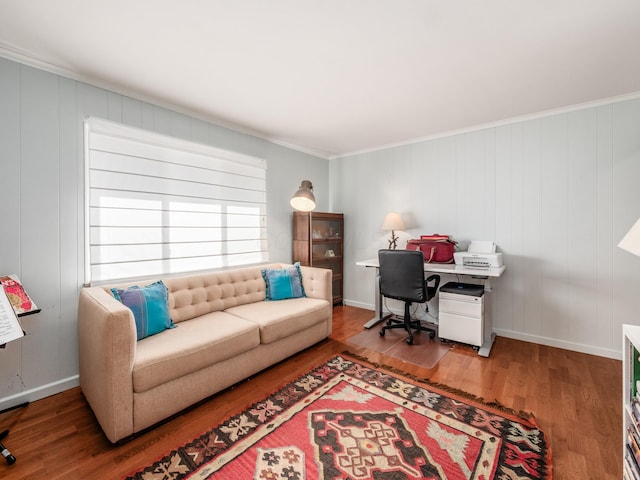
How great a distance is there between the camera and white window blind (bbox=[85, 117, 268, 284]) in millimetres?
2406

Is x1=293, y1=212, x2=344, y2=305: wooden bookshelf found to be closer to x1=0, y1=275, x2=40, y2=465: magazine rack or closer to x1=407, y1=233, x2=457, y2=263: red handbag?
x1=407, y1=233, x2=457, y2=263: red handbag

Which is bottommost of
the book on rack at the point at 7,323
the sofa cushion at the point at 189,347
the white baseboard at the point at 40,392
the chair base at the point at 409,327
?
the white baseboard at the point at 40,392

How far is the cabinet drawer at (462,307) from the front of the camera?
2.88 metres

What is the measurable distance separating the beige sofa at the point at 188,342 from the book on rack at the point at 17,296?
11.1 inches

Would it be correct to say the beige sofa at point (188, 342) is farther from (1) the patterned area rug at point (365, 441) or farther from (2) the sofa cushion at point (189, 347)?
(1) the patterned area rug at point (365, 441)

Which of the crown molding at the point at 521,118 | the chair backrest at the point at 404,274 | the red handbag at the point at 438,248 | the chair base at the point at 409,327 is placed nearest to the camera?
the crown molding at the point at 521,118

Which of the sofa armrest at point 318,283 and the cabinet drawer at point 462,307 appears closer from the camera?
the cabinet drawer at point 462,307

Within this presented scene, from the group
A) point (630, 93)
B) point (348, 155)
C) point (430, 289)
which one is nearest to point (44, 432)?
point (430, 289)

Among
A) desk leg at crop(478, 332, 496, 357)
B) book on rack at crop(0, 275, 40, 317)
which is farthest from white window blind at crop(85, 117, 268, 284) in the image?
desk leg at crop(478, 332, 496, 357)

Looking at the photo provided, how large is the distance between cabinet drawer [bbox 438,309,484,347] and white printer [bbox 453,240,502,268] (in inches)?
21.9

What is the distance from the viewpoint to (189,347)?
196 cm

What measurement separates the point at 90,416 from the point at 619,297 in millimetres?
4436

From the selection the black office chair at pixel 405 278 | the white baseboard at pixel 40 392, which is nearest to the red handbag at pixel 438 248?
the black office chair at pixel 405 278

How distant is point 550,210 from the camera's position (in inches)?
119
